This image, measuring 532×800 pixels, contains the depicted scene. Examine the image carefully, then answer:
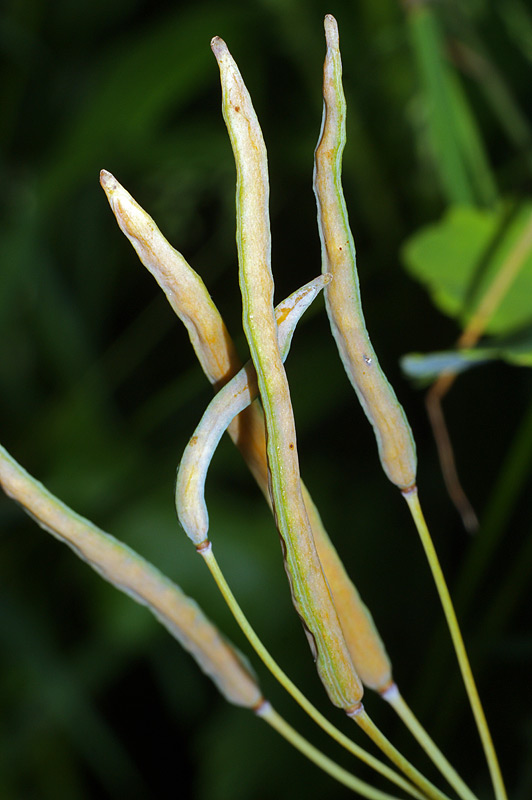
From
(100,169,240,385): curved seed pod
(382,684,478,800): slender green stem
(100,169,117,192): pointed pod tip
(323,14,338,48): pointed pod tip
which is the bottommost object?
(382,684,478,800): slender green stem

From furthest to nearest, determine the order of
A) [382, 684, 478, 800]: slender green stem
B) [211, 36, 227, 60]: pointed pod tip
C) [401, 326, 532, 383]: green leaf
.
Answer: [401, 326, 532, 383]: green leaf → [382, 684, 478, 800]: slender green stem → [211, 36, 227, 60]: pointed pod tip

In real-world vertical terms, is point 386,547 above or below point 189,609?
below

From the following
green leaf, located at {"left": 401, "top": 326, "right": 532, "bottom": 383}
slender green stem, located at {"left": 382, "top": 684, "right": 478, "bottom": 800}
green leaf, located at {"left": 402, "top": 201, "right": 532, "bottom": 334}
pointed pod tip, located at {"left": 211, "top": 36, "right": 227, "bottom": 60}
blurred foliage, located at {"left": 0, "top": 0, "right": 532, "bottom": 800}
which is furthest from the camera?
blurred foliage, located at {"left": 0, "top": 0, "right": 532, "bottom": 800}

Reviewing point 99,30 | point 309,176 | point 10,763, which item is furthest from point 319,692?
point 99,30

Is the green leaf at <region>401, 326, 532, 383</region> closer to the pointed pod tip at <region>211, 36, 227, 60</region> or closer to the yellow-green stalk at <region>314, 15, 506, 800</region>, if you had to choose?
the yellow-green stalk at <region>314, 15, 506, 800</region>

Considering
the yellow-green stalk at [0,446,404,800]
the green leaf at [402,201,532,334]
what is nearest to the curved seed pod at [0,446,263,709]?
the yellow-green stalk at [0,446,404,800]

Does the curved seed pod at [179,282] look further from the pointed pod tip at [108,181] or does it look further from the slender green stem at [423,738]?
the slender green stem at [423,738]

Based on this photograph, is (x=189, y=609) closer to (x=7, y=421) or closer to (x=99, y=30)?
(x=7, y=421)

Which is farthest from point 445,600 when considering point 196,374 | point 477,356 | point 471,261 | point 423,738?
point 196,374
